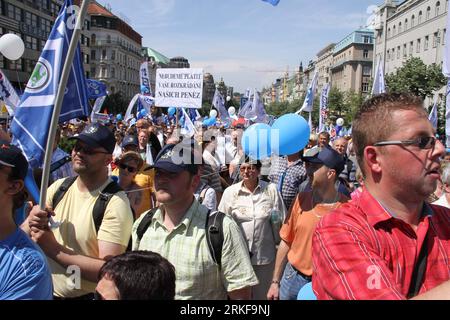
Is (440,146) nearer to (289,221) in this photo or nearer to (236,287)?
(236,287)

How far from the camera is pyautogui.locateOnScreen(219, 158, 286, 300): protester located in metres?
4.15

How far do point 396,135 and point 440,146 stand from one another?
18cm

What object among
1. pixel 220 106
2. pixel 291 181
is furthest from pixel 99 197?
pixel 220 106

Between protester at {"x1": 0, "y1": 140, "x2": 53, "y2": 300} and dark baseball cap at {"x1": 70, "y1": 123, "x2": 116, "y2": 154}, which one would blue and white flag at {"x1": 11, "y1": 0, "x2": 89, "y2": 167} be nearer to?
dark baseball cap at {"x1": 70, "y1": 123, "x2": 116, "y2": 154}

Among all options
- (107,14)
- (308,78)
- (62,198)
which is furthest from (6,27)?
(308,78)

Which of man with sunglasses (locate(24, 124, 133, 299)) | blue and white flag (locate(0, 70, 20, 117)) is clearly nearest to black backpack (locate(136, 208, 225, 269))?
man with sunglasses (locate(24, 124, 133, 299))

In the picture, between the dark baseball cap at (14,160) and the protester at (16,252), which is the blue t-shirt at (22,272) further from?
the dark baseball cap at (14,160)

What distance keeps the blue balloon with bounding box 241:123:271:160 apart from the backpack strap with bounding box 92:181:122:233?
7.52 ft

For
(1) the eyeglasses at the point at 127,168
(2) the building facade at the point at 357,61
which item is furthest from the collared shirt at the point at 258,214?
(2) the building facade at the point at 357,61

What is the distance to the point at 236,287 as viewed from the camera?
95.3 inches

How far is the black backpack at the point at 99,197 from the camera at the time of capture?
2668 mm

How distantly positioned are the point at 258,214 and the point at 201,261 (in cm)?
186

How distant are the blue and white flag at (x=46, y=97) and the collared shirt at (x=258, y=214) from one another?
5.55ft

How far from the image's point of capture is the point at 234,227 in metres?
2.50
